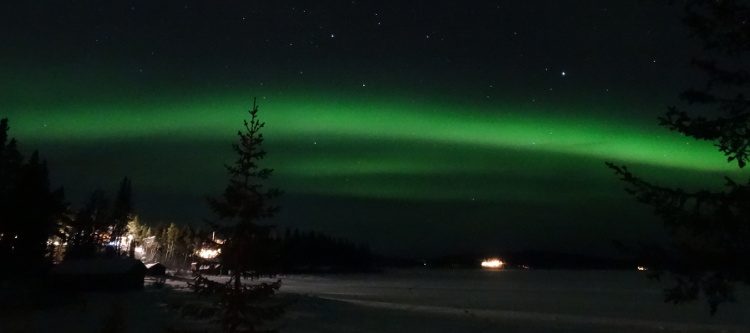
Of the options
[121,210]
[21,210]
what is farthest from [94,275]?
[121,210]

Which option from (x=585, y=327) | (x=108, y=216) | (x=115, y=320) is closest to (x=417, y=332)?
(x=585, y=327)

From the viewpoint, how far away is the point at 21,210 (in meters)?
34.9

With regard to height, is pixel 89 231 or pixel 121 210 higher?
pixel 121 210

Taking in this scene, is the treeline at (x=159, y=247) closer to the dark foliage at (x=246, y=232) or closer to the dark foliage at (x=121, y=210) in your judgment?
the dark foliage at (x=121, y=210)

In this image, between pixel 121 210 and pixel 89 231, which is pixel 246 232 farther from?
pixel 121 210

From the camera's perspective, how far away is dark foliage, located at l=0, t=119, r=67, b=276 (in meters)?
33.4

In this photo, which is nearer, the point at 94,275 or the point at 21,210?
the point at 21,210

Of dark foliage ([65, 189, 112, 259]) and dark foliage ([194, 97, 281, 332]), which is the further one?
dark foliage ([65, 189, 112, 259])

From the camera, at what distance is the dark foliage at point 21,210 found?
109 feet

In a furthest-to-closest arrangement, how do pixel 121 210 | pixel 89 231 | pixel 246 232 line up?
pixel 121 210
pixel 89 231
pixel 246 232

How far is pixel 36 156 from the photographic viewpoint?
143 feet

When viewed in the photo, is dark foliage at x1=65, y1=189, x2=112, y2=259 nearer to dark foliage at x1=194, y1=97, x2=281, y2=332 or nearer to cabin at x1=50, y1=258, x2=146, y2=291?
cabin at x1=50, y1=258, x2=146, y2=291

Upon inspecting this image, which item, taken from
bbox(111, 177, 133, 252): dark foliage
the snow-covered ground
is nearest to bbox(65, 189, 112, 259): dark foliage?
bbox(111, 177, 133, 252): dark foliage

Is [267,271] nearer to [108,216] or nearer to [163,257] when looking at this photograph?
[108,216]
